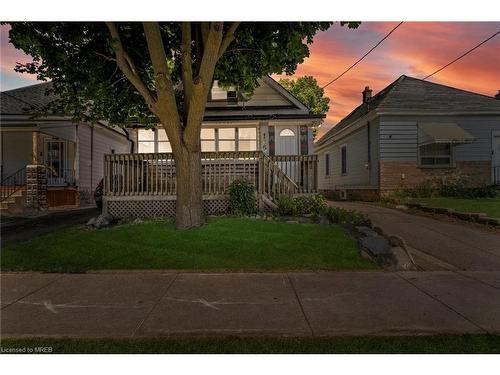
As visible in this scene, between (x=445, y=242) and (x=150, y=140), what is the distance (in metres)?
13.9

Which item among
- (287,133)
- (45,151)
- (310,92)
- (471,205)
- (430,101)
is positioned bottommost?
(471,205)

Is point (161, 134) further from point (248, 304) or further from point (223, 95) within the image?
point (248, 304)

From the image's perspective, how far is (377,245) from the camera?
7.25 metres

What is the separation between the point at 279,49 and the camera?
9.11 m

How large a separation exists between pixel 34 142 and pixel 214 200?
33.2 feet

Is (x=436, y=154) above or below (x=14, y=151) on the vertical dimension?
below

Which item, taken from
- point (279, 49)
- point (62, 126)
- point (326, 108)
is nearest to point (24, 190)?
point (62, 126)

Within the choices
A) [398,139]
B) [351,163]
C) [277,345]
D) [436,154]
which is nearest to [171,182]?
[277,345]

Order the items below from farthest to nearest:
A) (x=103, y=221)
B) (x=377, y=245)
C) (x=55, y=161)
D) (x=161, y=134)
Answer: (x=55, y=161)
(x=161, y=134)
(x=103, y=221)
(x=377, y=245)

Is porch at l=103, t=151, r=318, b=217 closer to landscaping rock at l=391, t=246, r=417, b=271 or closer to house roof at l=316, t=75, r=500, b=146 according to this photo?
landscaping rock at l=391, t=246, r=417, b=271

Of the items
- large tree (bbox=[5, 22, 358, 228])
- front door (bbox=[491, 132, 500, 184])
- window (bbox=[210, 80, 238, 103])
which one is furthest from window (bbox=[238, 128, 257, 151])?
front door (bbox=[491, 132, 500, 184])

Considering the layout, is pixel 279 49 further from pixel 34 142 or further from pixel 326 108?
pixel 326 108

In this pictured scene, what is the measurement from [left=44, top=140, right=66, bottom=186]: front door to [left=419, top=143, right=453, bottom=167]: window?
17.0 m

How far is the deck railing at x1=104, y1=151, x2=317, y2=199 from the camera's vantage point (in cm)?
1127
